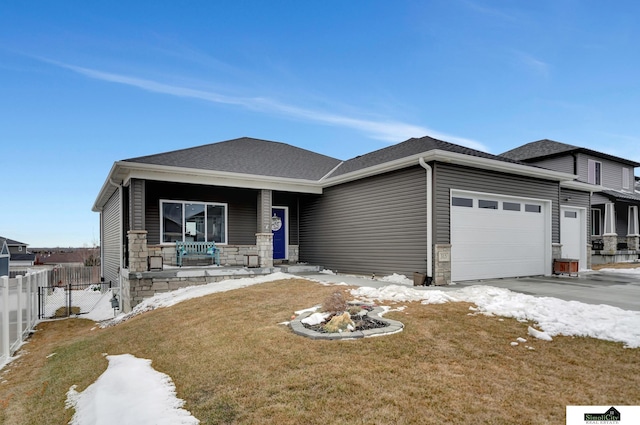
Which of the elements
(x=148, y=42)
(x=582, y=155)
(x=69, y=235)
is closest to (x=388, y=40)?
(x=148, y=42)

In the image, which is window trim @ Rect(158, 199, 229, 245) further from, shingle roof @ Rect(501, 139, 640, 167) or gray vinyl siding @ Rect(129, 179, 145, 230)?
shingle roof @ Rect(501, 139, 640, 167)

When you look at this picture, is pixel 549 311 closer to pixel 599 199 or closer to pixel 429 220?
pixel 429 220

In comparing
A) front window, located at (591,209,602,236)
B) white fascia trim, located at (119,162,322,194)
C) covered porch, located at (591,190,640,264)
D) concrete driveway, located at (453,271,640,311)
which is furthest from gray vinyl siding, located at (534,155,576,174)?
white fascia trim, located at (119,162,322,194)

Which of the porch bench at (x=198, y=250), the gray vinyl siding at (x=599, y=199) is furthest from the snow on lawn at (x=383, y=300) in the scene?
the gray vinyl siding at (x=599, y=199)

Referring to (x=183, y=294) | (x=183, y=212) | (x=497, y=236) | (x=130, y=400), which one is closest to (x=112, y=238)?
(x=183, y=212)

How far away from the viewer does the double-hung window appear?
60.8 feet

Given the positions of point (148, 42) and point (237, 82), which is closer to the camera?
point (148, 42)

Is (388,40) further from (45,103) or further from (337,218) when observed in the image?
(45,103)

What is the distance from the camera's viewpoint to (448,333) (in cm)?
459

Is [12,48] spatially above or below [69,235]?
above

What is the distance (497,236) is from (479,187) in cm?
160

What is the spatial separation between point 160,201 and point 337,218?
588 centimetres

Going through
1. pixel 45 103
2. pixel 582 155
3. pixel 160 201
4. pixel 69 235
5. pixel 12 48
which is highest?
pixel 12 48

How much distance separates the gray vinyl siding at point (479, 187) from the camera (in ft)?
29.5
